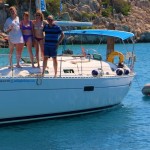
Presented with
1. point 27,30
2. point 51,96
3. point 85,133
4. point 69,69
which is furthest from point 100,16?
point 85,133

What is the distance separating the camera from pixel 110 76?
67.6ft

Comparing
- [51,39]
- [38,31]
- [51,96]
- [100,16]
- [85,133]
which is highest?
[38,31]

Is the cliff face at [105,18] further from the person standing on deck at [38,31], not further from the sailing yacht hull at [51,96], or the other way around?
the person standing on deck at [38,31]

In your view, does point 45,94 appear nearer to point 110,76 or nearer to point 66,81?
point 66,81

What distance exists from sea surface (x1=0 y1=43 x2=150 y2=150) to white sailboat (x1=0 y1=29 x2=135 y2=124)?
0.35 m

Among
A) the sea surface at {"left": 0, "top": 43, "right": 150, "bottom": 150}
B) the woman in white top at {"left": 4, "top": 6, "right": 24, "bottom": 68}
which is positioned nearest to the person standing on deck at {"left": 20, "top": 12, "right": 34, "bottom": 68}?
the woman in white top at {"left": 4, "top": 6, "right": 24, "bottom": 68}

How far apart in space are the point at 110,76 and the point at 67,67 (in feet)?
5.67

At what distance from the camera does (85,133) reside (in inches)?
716

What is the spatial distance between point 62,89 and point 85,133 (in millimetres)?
1784

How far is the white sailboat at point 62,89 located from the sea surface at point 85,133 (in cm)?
35

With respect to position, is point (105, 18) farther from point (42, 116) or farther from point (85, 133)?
point (85, 133)

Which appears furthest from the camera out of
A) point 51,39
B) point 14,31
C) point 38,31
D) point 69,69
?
point 69,69

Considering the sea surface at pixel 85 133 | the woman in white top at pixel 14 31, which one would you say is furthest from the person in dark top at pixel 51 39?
the sea surface at pixel 85 133

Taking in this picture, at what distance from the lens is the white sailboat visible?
1803 cm
